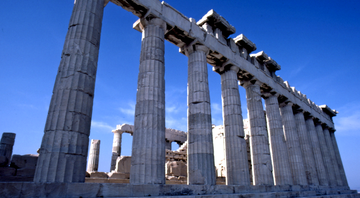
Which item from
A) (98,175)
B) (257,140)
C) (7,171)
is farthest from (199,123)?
(7,171)

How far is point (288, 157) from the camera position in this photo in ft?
A: 69.8

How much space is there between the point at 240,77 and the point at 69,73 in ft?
49.1

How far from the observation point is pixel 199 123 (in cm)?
1430

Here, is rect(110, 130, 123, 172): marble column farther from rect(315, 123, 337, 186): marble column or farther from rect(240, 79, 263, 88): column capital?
rect(315, 123, 337, 186): marble column

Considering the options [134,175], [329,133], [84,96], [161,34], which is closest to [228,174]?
[134,175]

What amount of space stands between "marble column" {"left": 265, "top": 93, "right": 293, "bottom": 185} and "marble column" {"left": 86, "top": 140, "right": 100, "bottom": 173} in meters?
17.9

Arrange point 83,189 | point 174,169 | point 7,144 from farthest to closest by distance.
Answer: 1. point 174,169
2. point 7,144
3. point 83,189

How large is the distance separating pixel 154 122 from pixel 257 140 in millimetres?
10156

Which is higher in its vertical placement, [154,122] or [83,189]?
[154,122]

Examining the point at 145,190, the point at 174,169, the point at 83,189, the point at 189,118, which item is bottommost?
the point at 145,190

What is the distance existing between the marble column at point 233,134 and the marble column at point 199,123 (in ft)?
9.36

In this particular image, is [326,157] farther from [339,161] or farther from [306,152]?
[306,152]

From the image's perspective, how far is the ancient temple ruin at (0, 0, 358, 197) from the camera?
27.1ft

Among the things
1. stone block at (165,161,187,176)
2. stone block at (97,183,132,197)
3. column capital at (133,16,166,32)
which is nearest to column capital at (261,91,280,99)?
stone block at (165,161,187,176)
